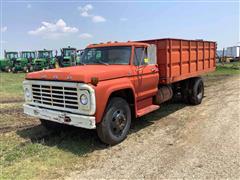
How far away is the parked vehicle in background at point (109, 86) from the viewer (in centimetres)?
539

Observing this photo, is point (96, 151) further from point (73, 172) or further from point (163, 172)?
point (163, 172)

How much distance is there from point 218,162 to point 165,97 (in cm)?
340

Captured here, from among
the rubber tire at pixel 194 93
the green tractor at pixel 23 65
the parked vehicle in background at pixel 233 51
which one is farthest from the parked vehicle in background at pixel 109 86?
the parked vehicle in background at pixel 233 51

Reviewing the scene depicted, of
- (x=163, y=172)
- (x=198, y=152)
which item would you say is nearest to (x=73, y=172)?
(x=163, y=172)

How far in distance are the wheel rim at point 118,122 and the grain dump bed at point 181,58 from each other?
217 cm

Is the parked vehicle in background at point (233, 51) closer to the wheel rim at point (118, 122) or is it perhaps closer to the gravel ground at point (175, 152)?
the gravel ground at point (175, 152)

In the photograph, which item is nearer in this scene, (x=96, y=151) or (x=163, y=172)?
(x=163, y=172)

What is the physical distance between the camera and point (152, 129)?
7043 millimetres

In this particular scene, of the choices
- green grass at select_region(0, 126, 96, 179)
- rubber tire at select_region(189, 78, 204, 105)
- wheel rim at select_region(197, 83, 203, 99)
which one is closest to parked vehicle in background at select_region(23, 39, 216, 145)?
green grass at select_region(0, 126, 96, 179)

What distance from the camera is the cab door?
675 centimetres

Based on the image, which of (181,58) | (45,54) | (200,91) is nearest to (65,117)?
(181,58)

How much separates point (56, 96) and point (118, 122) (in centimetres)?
142

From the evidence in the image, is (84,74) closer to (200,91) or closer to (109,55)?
(109,55)

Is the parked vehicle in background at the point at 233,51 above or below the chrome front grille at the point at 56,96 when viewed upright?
above
